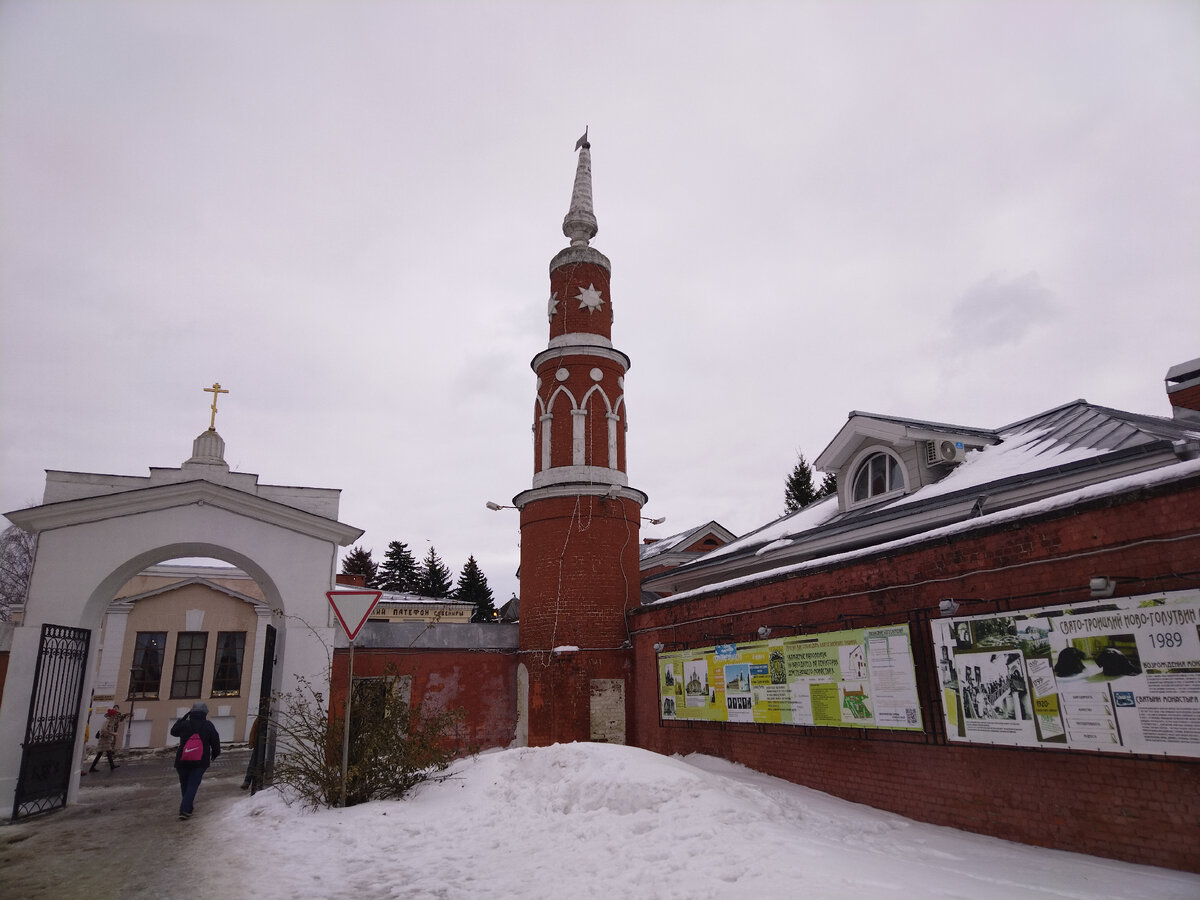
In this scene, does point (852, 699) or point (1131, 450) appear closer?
point (852, 699)

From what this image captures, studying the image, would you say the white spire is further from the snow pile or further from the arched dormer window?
the snow pile

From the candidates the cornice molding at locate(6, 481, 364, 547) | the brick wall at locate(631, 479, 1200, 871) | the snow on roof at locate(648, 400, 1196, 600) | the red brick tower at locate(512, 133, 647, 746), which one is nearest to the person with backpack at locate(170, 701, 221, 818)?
the cornice molding at locate(6, 481, 364, 547)

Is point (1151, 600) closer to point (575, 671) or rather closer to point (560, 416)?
point (575, 671)

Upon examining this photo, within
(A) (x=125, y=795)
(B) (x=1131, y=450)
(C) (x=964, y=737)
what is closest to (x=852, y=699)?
(C) (x=964, y=737)

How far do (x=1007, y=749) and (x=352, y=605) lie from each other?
24.3 feet

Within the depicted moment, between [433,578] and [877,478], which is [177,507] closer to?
[877,478]

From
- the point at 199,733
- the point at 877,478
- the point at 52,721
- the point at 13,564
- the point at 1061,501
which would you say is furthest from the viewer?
the point at 13,564

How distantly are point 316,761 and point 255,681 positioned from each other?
18117mm

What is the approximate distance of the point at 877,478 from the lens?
1587 centimetres

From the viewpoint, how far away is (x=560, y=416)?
18219 millimetres

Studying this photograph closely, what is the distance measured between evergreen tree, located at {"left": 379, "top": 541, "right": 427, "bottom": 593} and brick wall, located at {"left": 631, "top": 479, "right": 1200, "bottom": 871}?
1759 inches

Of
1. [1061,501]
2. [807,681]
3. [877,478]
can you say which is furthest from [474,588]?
[1061,501]

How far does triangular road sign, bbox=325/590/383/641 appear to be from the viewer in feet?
29.8

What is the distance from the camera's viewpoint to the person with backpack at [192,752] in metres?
10.3
